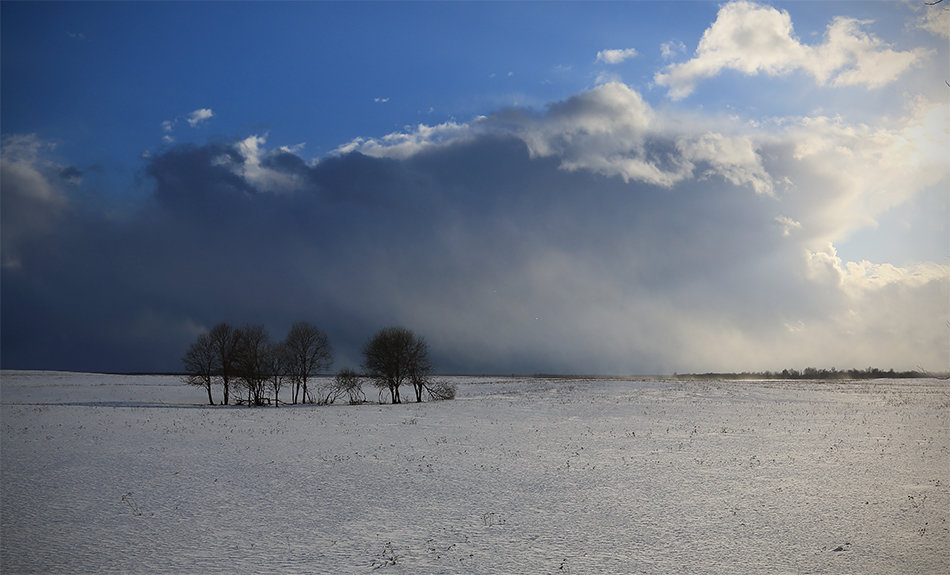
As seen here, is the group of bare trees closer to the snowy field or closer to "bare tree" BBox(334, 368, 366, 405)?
"bare tree" BBox(334, 368, 366, 405)

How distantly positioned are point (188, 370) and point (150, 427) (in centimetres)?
4159

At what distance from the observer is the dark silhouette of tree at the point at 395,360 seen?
66.7m

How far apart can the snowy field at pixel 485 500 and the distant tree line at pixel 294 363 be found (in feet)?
121

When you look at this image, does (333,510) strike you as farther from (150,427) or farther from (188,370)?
(188,370)

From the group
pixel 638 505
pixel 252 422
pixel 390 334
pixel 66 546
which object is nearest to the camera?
pixel 66 546

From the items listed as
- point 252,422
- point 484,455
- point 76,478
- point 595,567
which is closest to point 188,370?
point 252,422

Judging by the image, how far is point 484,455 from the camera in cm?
2177

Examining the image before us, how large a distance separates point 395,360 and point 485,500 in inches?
2073

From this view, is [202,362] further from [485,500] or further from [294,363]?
[485,500]

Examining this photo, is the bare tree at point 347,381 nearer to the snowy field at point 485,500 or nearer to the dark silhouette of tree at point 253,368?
the dark silhouette of tree at point 253,368

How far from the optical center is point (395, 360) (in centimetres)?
6681

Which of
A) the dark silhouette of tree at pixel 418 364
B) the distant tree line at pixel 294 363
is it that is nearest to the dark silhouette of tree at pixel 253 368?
the distant tree line at pixel 294 363

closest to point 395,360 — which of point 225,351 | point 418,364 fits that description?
point 418,364

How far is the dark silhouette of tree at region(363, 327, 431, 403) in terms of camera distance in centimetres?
6669
